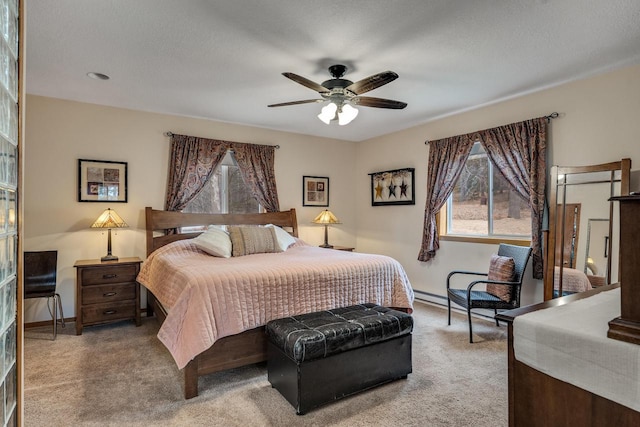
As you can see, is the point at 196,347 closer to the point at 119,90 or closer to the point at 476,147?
the point at 119,90

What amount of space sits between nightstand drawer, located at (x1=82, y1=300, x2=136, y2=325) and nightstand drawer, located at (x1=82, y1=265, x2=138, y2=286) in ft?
0.83

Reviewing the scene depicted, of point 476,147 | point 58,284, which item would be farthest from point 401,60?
point 58,284

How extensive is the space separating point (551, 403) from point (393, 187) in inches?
183

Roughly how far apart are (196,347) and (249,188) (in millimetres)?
3022

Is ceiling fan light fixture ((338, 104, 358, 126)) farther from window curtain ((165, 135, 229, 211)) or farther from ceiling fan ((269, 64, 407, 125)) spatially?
window curtain ((165, 135, 229, 211))

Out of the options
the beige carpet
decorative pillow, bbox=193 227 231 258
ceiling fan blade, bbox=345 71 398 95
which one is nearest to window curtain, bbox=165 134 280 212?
decorative pillow, bbox=193 227 231 258

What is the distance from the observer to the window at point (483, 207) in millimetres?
4035

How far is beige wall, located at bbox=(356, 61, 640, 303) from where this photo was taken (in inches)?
123

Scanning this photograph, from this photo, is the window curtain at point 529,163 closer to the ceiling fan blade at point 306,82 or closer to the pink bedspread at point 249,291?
the pink bedspread at point 249,291

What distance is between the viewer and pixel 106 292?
149 inches

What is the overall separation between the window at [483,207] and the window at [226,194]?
279 cm

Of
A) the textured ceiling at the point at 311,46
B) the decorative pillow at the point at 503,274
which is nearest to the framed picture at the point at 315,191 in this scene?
the textured ceiling at the point at 311,46

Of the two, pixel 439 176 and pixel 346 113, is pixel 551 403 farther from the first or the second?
pixel 439 176

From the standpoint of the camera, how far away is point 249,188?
16.6ft
